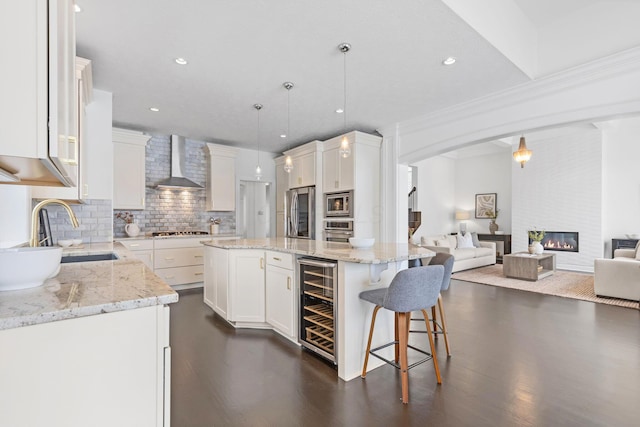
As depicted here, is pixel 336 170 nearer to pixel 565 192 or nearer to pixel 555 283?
pixel 555 283

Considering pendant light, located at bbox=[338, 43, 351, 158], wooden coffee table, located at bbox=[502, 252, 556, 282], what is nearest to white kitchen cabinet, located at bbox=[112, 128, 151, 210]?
pendant light, located at bbox=[338, 43, 351, 158]

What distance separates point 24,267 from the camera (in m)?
1.07

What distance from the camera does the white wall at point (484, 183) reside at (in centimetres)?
841

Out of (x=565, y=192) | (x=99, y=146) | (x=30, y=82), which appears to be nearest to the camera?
(x=30, y=82)

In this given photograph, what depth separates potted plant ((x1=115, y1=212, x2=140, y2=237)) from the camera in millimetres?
4918

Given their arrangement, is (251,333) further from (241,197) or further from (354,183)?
(241,197)

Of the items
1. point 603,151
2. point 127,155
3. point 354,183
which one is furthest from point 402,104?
point 603,151

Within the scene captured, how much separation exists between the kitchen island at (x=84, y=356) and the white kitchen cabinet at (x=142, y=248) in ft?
12.7

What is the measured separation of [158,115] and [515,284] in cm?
631

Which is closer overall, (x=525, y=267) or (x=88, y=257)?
(x=88, y=257)

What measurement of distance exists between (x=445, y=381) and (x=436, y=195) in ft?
23.8

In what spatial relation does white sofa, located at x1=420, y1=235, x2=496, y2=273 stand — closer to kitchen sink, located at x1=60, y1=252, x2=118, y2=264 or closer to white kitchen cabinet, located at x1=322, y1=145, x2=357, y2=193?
white kitchen cabinet, located at x1=322, y1=145, x2=357, y2=193

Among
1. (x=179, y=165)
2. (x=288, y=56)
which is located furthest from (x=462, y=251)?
(x=179, y=165)

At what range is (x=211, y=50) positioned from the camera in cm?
273
